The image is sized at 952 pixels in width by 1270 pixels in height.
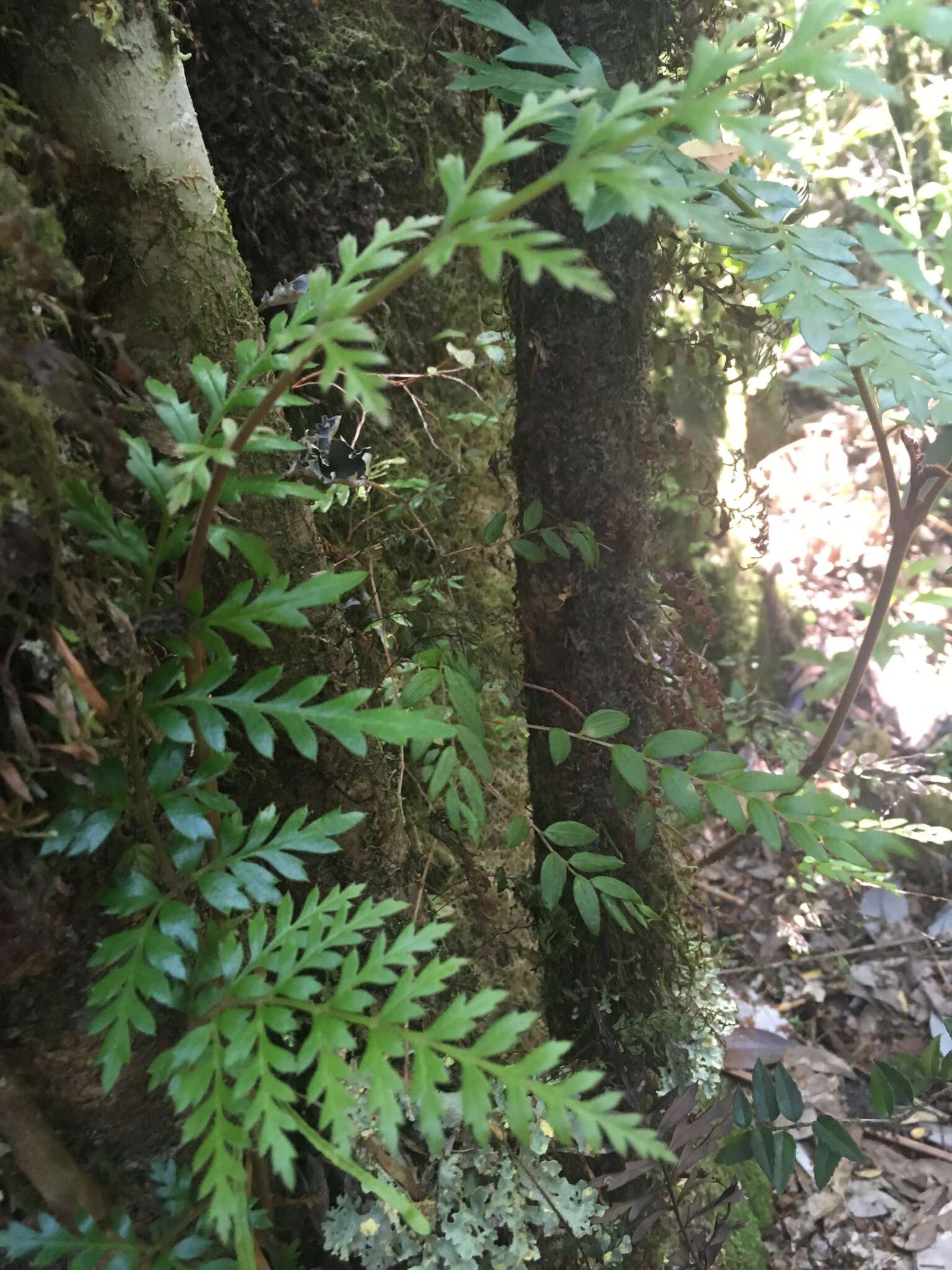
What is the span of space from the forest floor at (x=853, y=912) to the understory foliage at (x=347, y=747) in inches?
30.1

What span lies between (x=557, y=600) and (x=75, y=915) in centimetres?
77

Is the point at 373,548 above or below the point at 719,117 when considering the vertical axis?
below

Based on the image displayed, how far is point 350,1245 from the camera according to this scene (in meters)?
1.06

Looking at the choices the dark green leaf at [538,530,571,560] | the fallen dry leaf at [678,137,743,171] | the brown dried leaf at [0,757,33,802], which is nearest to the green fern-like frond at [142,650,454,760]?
the brown dried leaf at [0,757,33,802]

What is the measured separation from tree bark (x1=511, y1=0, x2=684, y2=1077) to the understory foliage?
77 millimetres

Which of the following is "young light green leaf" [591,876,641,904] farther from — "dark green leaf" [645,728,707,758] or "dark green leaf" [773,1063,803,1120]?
"dark green leaf" [773,1063,803,1120]

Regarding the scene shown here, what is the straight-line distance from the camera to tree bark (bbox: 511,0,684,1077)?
1.06m

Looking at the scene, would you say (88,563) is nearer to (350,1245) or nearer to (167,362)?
(167,362)

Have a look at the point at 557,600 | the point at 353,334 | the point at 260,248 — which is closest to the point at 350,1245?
the point at 557,600

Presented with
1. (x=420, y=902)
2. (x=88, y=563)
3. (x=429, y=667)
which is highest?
(x=88, y=563)

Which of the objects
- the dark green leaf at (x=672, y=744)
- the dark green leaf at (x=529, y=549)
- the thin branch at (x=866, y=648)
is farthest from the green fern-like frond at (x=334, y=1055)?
the thin branch at (x=866, y=648)

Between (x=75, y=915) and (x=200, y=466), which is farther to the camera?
(x=75, y=915)

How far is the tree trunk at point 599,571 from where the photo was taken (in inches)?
41.9

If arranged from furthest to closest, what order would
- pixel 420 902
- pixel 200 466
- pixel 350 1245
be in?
pixel 420 902
pixel 350 1245
pixel 200 466
